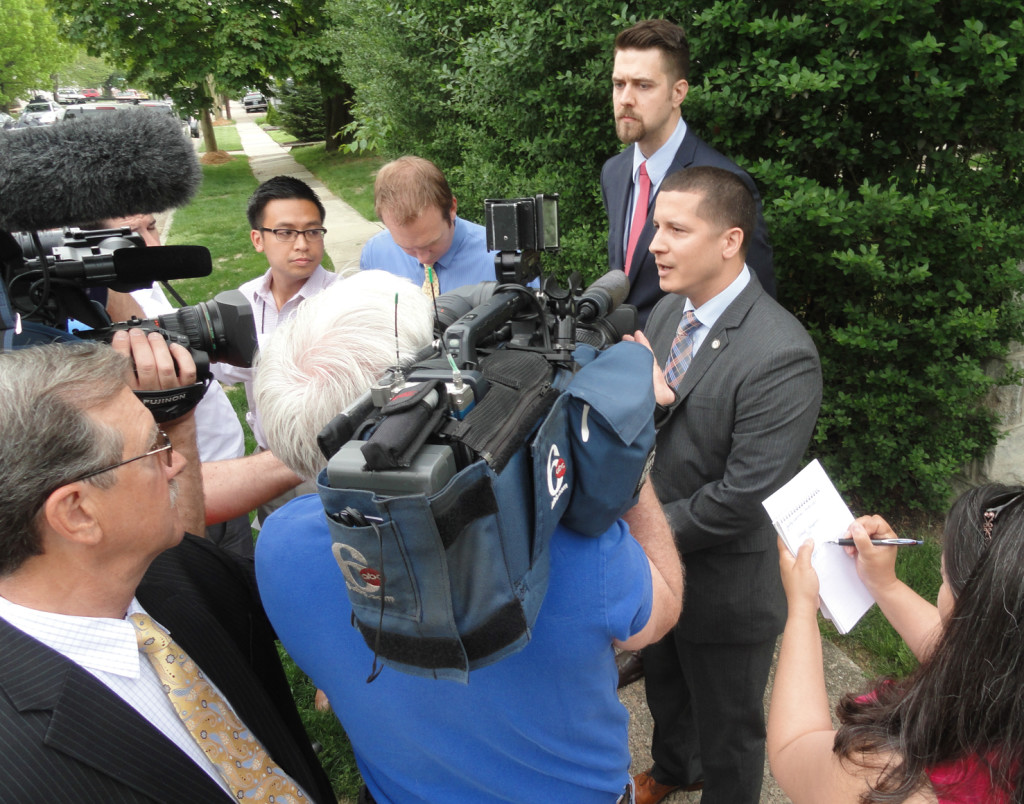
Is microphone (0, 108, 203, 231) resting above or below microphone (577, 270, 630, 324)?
above

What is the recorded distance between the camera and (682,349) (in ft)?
8.25

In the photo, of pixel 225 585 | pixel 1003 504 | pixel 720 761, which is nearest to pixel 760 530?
pixel 720 761

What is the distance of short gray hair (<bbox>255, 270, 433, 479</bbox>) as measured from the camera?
4.01 ft

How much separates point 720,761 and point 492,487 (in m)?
1.99

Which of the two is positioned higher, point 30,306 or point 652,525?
point 30,306

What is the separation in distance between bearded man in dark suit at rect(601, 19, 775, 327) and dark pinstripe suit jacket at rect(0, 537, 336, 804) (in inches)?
93.6

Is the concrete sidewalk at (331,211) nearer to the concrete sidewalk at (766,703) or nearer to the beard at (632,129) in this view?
the beard at (632,129)

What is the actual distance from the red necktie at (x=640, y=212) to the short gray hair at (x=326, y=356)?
2.31 meters

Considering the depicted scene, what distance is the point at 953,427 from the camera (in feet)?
11.7

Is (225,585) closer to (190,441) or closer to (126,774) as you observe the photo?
(190,441)

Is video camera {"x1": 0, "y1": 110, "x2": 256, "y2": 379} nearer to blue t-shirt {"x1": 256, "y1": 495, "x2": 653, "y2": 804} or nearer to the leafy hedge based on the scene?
blue t-shirt {"x1": 256, "y1": 495, "x2": 653, "y2": 804}

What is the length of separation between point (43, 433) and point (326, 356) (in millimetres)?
495

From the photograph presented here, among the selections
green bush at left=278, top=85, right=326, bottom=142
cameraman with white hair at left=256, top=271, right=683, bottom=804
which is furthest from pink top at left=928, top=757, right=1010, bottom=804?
green bush at left=278, top=85, right=326, bottom=142

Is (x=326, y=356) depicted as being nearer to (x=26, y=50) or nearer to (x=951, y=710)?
(x=951, y=710)
